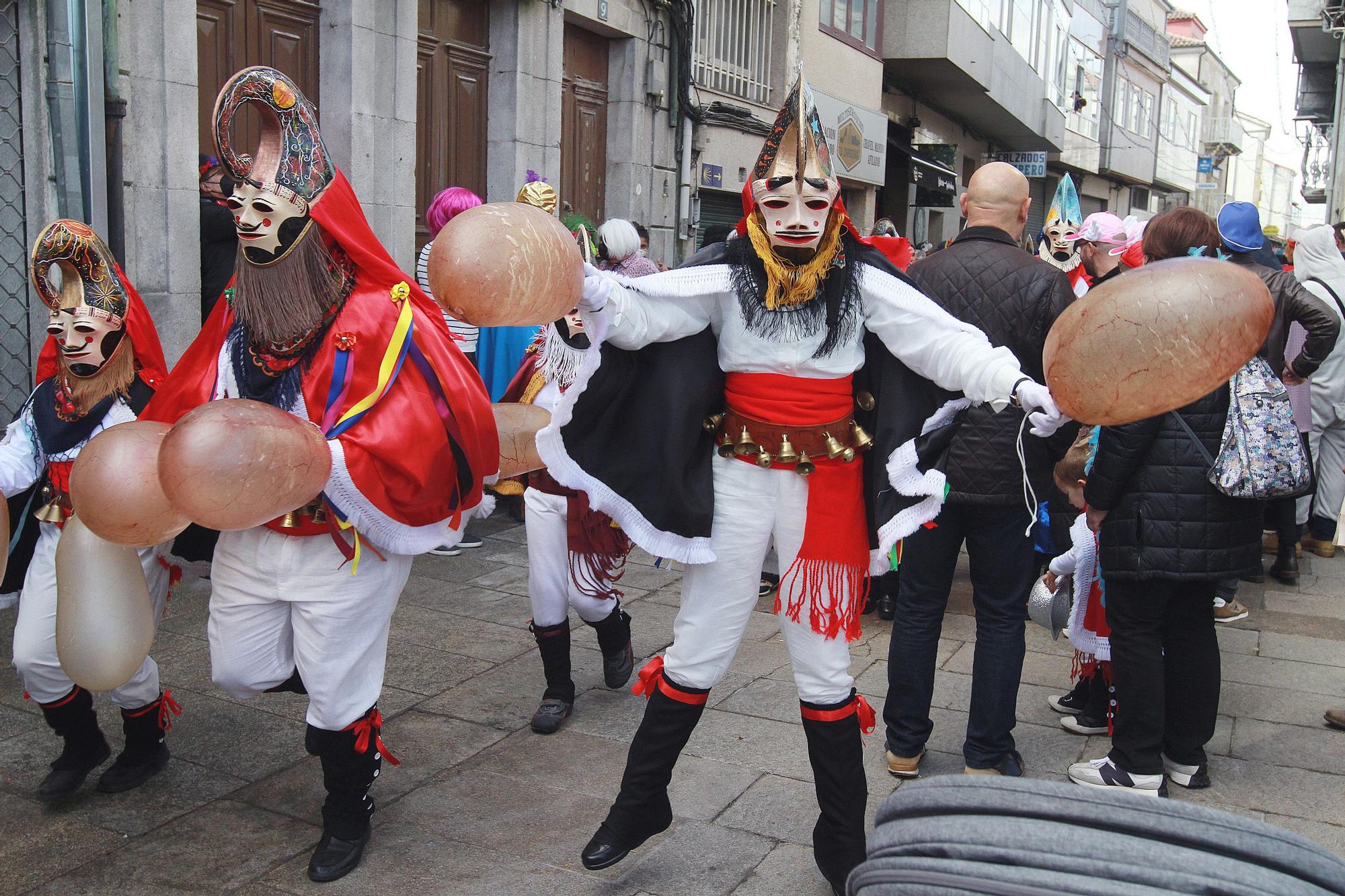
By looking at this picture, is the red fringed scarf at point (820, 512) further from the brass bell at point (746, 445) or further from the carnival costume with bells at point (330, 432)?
the carnival costume with bells at point (330, 432)

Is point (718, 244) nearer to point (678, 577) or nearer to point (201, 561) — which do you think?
point (201, 561)

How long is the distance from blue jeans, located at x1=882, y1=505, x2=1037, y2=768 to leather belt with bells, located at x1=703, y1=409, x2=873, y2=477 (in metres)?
0.84

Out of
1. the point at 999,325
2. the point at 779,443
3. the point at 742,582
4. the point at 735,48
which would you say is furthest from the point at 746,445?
the point at 735,48

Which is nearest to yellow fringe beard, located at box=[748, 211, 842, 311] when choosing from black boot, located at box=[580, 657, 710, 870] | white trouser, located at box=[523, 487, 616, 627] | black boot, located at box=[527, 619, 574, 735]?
black boot, located at box=[580, 657, 710, 870]

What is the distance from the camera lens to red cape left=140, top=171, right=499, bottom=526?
2.97 m

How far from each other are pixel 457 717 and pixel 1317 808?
9.76 ft

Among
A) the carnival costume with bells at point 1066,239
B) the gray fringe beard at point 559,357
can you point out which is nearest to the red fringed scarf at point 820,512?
the gray fringe beard at point 559,357

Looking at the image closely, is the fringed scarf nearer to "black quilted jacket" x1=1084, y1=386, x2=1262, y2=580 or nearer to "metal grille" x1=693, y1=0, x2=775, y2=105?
"black quilted jacket" x1=1084, y1=386, x2=1262, y2=580

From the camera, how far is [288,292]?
3031 millimetres

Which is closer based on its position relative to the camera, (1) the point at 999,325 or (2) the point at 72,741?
(2) the point at 72,741

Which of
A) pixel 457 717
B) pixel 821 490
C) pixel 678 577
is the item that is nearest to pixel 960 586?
pixel 678 577

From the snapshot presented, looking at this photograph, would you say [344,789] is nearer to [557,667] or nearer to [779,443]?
[557,667]

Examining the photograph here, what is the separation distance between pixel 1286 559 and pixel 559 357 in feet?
17.7

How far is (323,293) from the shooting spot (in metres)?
3.10
